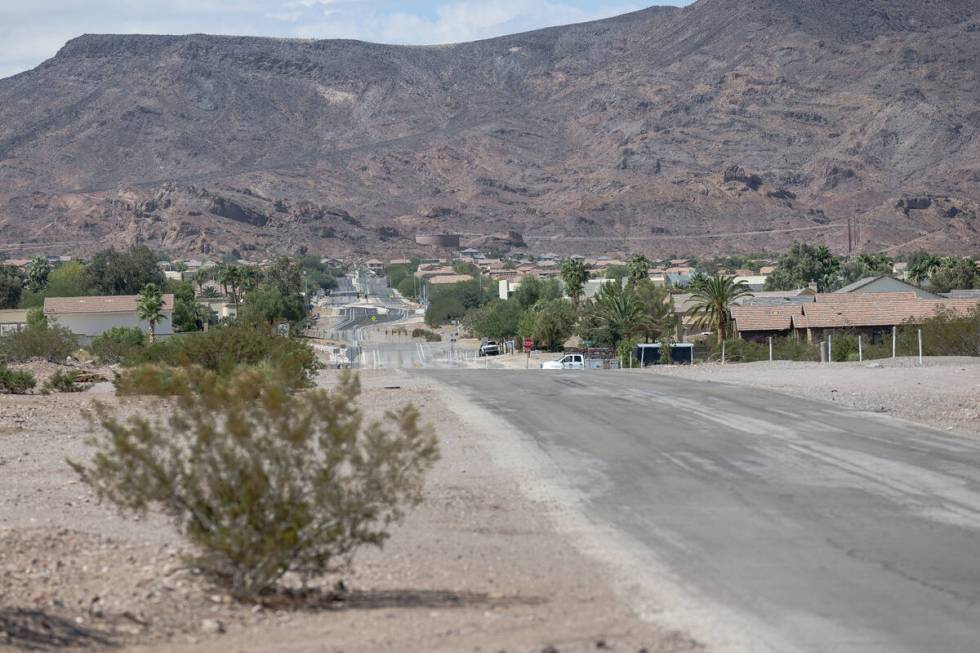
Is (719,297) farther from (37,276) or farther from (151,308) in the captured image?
(37,276)

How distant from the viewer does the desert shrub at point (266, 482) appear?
36.8ft

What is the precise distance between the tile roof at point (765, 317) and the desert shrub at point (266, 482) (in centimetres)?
6485

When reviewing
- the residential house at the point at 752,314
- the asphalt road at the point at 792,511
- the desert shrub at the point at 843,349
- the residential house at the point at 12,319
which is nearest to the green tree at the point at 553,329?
the residential house at the point at 752,314

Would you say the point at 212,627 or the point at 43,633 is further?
the point at 212,627

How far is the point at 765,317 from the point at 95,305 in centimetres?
4590

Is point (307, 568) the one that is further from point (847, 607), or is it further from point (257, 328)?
point (257, 328)

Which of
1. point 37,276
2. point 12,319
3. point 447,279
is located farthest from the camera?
point 447,279

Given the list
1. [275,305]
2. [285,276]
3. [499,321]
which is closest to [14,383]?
[275,305]

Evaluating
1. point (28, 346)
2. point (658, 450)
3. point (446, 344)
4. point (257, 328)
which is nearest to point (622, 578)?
point (658, 450)

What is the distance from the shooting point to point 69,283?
125 meters

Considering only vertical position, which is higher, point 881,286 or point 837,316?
point 881,286

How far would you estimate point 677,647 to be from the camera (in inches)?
416

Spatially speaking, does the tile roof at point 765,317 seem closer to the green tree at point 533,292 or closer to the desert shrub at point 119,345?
the desert shrub at point 119,345

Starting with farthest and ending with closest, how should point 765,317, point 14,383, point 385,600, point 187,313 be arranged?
point 187,313 < point 765,317 < point 14,383 < point 385,600
